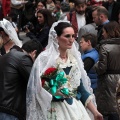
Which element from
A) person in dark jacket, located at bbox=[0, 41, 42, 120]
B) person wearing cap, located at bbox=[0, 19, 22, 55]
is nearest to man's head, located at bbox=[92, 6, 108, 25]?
person wearing cap, located at bbox=[0, 19, 22, 55]

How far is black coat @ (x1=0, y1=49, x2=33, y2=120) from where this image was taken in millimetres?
4180

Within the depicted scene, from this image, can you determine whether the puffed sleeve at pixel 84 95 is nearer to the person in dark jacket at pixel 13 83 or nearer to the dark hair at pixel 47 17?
the person in dark jacket at pixel 13 83

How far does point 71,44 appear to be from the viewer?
4.82 m

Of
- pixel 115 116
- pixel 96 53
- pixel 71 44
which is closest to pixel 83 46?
pixel 96 53

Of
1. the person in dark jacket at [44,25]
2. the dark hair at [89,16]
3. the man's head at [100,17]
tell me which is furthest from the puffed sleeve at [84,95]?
the dark hair at [89,16]

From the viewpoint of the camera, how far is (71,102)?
186 inches

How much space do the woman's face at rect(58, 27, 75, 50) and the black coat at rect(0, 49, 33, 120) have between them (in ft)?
1.91

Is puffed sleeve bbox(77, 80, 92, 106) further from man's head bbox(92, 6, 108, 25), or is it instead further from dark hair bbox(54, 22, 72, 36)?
man's head bbox(92, 6, 108, 25)

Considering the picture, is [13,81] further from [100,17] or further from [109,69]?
[100,17]

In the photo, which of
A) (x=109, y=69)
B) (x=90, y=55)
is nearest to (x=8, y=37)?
(x=90, y=55)

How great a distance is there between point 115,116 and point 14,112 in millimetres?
2925

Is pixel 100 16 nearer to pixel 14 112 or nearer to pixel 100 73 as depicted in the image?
pixel 100 73

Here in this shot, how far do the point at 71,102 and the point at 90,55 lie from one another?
2018mm

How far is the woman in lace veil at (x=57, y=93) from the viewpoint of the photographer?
4426 mm
